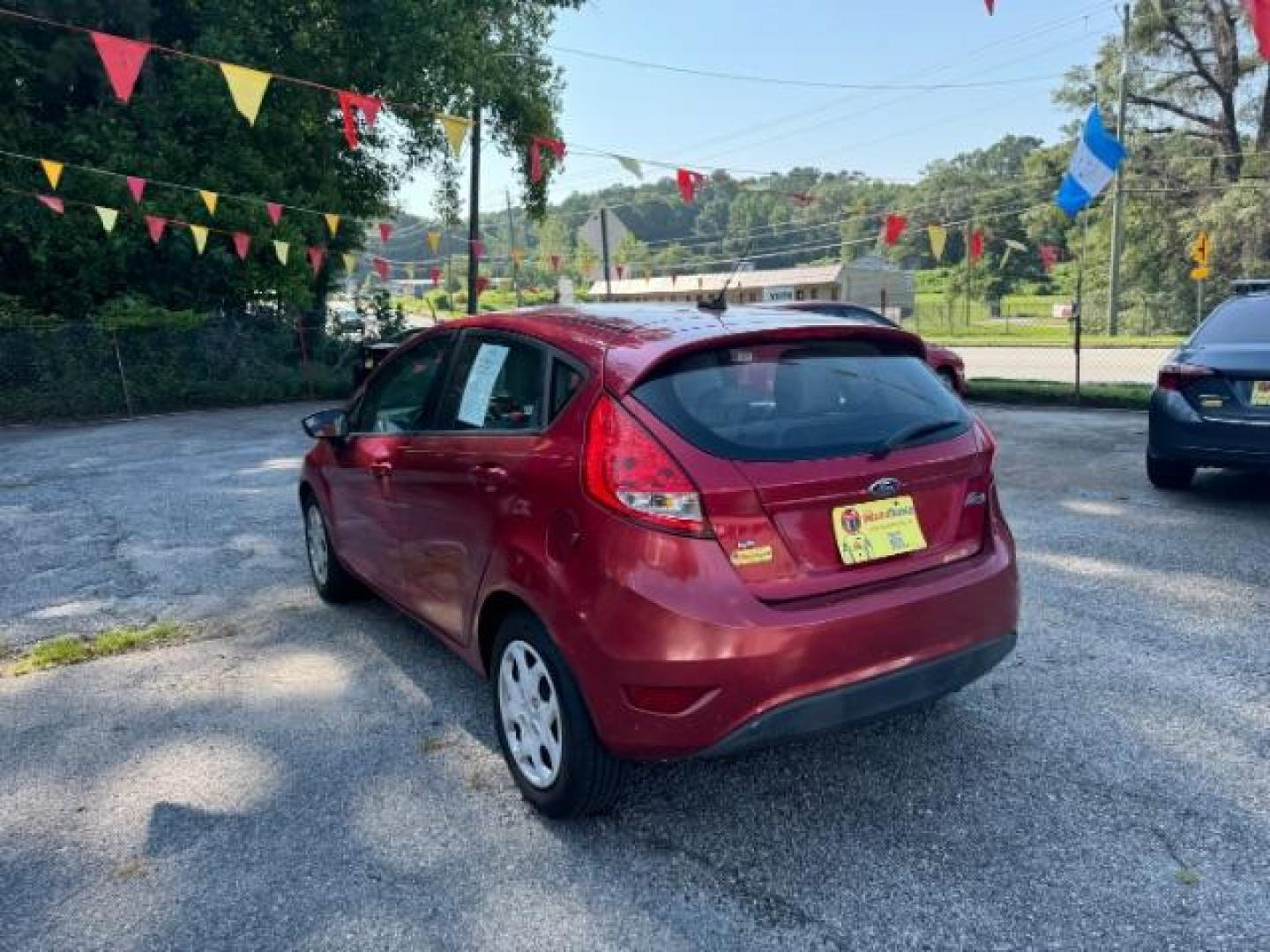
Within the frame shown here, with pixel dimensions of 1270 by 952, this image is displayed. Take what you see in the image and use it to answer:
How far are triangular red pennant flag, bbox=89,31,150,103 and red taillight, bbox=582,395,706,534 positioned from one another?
681 cm

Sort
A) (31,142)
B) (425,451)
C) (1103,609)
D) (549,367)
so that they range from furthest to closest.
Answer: (31,142) → (1103,609) → (425,451) → (549,367)

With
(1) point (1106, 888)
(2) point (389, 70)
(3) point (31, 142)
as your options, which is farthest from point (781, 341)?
(3) point (31, 142)

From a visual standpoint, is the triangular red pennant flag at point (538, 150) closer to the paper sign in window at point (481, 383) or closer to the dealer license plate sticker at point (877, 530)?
the paper sign in window at point (481, 383)

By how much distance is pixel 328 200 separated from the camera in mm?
17328

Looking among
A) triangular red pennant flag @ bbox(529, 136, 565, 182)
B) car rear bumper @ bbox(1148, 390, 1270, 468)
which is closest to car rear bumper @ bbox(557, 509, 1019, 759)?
car rear bumper @ bbox(1148, 390, 1270, 468)

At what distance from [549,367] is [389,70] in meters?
15.5

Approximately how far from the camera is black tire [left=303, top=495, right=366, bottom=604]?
4637 millimetres

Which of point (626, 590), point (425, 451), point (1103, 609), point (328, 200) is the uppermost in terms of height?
point (328, 200)

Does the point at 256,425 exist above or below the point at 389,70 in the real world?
below

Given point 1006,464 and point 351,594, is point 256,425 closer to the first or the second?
point 351,594

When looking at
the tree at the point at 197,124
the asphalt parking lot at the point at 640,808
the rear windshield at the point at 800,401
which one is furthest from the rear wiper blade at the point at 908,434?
the tree at the point at 197,124

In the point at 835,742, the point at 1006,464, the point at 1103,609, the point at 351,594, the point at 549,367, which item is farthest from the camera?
the point at 1006,464

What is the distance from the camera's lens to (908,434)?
2.69 metres

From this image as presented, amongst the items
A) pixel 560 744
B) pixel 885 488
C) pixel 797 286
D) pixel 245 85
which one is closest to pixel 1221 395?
pixel 885 488
